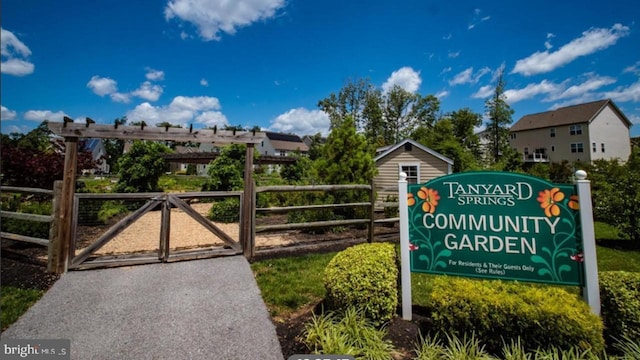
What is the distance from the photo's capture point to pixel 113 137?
4.61 m

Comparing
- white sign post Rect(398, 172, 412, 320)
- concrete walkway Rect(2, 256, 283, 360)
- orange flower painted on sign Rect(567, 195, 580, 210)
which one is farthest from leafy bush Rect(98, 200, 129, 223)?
orange flower painted on sign Rect(567, 195, 580, 210)

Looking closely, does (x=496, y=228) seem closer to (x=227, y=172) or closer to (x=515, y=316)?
(x=515, y=316)

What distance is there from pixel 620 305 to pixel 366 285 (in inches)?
83.3

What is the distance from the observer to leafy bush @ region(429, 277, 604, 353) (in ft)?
6.89

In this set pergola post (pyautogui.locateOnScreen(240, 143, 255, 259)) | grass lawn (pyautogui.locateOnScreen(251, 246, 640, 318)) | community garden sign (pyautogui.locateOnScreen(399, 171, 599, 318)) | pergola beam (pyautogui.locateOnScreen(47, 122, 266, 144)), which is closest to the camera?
community garden sign (pyautogui.locateOnScreen(399, 171, 599, 318))

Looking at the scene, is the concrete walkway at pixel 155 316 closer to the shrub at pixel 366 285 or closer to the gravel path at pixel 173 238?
the shrub at pixel 366 285

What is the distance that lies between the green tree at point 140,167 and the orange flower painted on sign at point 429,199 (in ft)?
42.3

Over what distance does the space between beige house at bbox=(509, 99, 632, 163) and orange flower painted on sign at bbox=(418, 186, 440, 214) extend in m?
35.9

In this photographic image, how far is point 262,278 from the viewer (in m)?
4.26

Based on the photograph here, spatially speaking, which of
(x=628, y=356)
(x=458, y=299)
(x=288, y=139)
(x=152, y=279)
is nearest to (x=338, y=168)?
(x=152, y=279)

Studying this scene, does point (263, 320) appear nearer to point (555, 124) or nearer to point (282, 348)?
point (282, 348)

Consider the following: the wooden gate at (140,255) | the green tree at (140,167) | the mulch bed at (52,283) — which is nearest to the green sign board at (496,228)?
the mulch bed at (52,283)

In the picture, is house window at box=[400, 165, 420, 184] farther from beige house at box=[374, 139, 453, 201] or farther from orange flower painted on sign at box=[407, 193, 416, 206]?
orange flower painted on sign at box=[407, 193, 416, 206]

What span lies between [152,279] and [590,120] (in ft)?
130
